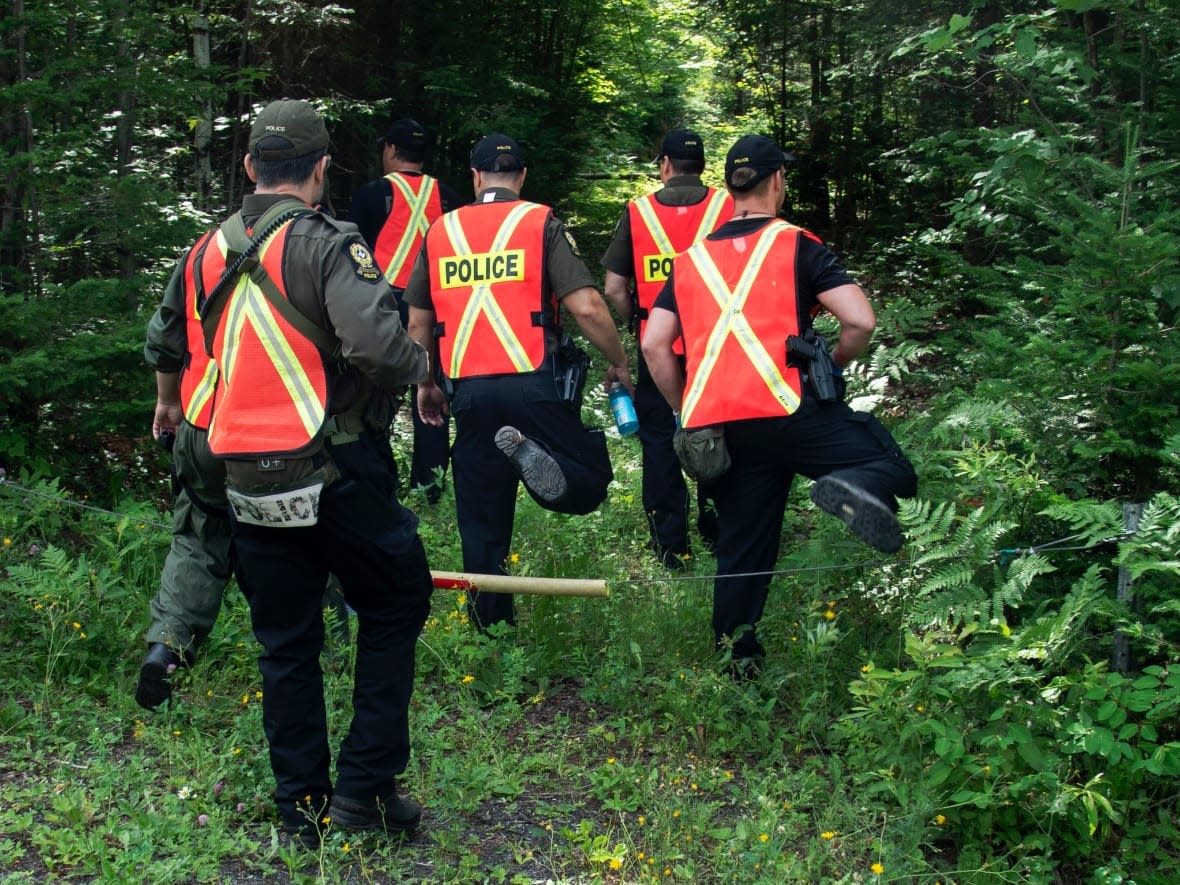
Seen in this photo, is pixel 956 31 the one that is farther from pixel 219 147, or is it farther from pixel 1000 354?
pixel 219 147

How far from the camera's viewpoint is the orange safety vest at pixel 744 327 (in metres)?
4.77

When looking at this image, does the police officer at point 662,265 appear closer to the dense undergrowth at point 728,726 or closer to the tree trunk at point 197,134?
the dense undergrowth at point 728,726

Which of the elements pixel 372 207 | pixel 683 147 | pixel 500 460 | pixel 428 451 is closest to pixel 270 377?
pixel 500 460

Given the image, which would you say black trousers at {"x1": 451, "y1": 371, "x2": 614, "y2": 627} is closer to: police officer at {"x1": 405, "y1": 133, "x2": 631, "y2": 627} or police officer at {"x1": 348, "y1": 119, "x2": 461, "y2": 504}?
police officer at {"x1": 405, "y1": 133, "x2": 631, "y2": 627}

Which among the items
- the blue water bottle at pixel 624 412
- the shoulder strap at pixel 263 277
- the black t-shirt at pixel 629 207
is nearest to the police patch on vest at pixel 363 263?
the shoulder strap at pixel 263 277

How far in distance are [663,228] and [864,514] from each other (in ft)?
8.98

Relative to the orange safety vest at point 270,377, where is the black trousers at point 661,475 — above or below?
below

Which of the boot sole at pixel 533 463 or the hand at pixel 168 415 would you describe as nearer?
the hand at pixel 168 415

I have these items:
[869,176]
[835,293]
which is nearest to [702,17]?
[869,176]

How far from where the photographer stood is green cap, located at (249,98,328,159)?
377 centimetres

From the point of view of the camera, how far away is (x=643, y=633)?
5453 millimetres

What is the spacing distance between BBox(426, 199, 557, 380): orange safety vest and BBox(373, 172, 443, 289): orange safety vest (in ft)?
8.64

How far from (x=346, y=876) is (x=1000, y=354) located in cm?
341

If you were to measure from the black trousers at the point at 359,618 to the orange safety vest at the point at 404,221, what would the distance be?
439cm
